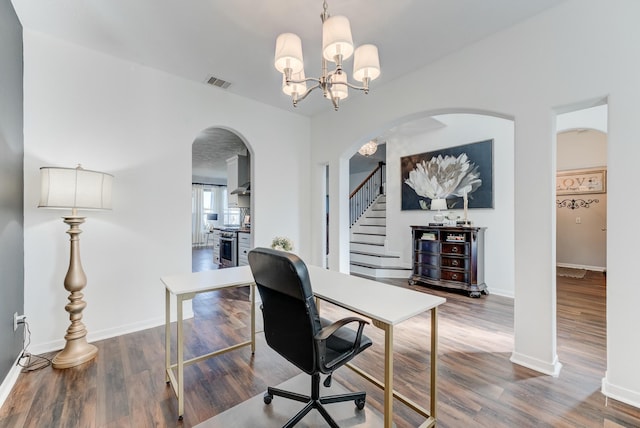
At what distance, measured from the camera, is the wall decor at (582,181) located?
18.9ft

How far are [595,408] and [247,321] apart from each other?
294cm

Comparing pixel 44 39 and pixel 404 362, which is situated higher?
pixel 44 39

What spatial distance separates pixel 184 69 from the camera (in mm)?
3045

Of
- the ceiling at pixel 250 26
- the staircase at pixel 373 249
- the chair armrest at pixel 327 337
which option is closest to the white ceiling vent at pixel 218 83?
the ceiling at pixel 250 26

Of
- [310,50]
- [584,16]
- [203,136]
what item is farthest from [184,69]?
[584,16]

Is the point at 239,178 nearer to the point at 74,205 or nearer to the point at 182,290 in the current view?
the point at 74,205

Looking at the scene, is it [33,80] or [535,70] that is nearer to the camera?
[535,70]

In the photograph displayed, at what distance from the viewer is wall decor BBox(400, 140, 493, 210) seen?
14.3 feet

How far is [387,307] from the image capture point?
1.49 meters

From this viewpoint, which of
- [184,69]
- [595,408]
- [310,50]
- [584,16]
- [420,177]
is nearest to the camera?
[595,408]

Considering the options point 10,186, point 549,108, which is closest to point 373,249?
point 549,108

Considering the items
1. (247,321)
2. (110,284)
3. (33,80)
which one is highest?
(33,80)

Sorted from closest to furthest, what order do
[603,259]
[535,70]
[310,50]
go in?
[535,70]
[310,50]
[603,259]

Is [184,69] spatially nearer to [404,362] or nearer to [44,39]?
[44,39]
